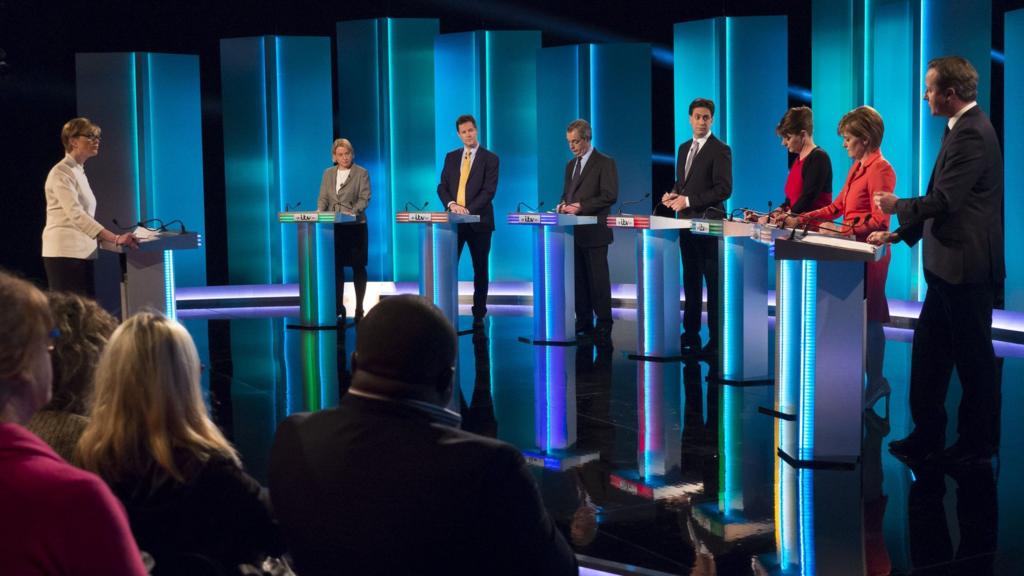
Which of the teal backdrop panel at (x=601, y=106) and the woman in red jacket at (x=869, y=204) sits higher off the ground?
the teal backdrop panel at (x=601, y=106)

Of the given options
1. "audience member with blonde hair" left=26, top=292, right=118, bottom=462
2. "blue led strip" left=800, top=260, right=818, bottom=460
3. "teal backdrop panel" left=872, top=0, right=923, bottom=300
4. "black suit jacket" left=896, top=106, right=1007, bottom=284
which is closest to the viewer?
"audience member with blonde hair" left=26, top=292, right=118, bottom=462

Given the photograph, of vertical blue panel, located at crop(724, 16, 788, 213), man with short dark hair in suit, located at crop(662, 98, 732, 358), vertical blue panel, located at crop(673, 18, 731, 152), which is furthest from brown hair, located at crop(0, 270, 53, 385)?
vertical blue panel, located at crop(673, 18, 731, 152)

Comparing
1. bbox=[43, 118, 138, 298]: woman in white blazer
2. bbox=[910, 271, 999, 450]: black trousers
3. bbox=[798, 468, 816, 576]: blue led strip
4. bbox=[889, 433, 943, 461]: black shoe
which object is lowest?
bbox=[798, 468, 816, 576]: blue led strip

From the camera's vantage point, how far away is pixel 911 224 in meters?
3.82

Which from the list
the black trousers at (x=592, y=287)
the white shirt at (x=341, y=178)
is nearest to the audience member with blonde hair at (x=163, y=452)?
the black trousers at (x=592, y=287)

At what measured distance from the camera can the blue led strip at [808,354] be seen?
12.7 feet

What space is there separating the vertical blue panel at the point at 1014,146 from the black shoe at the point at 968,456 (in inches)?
141

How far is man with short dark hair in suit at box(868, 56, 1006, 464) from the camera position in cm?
376

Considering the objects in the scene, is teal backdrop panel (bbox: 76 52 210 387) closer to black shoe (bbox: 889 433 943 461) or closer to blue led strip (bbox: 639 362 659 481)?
blue led strip (bbox: 639 362 659 481)

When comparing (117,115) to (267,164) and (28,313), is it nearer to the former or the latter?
(267,164)

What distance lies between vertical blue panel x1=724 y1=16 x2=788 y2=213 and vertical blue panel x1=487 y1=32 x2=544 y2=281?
161 cm

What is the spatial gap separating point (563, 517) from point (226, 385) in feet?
9.31

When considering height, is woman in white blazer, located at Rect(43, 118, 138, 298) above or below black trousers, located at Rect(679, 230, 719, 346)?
above

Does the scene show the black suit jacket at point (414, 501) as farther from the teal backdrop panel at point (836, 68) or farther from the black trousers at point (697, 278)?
the teal backdrop panel at point (836, 68)
